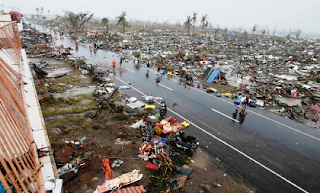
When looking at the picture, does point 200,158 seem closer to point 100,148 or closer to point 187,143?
point 187,143

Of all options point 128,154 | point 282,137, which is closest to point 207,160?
point 128,154

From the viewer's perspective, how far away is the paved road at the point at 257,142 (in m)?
7.86

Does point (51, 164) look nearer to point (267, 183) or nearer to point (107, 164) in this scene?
point (107, 164)

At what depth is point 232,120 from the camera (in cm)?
1227

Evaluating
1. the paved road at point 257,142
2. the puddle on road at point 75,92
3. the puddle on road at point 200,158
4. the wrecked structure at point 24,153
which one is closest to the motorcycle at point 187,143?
the puddle on road at point 200,158

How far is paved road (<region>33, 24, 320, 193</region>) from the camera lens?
309 inches

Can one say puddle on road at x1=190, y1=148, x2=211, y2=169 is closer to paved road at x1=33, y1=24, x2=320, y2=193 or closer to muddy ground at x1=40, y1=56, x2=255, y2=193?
muddy ground at x1=40, y1=56, x2=255, y2=193

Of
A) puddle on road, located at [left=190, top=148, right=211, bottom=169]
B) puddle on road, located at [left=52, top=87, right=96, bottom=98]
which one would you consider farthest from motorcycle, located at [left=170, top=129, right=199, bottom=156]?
puddle on road, located at [left=52, top=87, right=96, bottom=98]

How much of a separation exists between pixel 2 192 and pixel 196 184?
6020 mm

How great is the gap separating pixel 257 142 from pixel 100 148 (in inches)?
328

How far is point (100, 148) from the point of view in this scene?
8.78m

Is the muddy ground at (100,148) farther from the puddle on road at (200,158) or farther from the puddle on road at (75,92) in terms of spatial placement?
the puddle on road at (75,92)

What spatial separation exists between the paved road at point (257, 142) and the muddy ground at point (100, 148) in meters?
0.98

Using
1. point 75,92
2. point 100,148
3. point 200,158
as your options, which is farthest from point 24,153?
point 75,92
